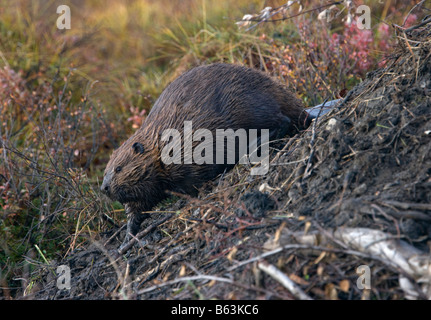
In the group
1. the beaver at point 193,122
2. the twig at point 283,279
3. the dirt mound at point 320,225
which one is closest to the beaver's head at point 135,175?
the beaver at point 193,122

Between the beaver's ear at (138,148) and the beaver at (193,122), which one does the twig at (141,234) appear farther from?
the beaver's ear at (138,148)

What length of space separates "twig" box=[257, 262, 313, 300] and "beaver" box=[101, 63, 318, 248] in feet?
5.25

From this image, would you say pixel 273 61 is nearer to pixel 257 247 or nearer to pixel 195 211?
pixel 195 211

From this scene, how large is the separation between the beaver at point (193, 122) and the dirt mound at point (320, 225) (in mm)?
182

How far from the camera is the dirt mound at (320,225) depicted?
2.43 metres

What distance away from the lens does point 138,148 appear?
13.1 feet

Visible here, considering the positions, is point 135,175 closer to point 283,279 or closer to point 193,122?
point 193,122

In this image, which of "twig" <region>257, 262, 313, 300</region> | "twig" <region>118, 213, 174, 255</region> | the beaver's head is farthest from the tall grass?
"twig" <region>257, 262, 313, 300</region>

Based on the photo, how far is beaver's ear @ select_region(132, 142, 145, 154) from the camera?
3.99 m

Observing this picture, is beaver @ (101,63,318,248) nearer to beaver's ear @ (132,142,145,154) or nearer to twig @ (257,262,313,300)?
beaver's ear @ (132,142,145,154)

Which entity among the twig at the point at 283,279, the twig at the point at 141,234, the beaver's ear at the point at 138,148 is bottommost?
the twig at the point at 141,234

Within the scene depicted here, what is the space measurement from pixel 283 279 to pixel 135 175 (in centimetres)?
191

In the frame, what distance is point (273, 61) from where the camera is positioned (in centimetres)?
568
